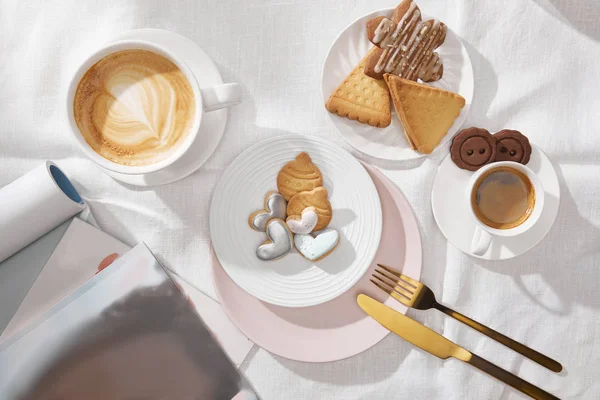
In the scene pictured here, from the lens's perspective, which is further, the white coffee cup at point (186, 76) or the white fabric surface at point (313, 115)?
the white fabric surface at point (313, 115)

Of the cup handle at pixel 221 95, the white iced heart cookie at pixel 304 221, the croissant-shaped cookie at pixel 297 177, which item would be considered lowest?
the white iced heart cookie at pixel 304 221

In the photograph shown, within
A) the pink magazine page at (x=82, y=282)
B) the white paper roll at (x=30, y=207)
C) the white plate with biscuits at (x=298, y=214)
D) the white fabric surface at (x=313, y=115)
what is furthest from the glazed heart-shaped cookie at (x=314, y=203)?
the white paper roll at (x=30, y=207)

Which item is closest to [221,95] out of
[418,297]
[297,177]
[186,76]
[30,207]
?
[186,76]

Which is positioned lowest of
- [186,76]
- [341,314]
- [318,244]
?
[341,314]

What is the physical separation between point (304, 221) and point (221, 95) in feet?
0.75

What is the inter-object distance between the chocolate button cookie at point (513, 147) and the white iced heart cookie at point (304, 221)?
31 cm

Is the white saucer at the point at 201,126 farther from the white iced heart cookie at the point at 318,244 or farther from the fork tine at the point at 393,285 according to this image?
the fork tine at the point at 393,285

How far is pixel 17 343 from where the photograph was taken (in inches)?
32.1

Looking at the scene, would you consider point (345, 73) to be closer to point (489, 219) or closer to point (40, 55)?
point (489, 219)

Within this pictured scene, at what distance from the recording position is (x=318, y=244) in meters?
0.80

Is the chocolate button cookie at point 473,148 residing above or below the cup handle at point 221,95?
below

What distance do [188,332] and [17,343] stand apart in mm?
269

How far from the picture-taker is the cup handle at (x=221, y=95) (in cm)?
71

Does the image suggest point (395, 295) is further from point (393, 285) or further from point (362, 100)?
point (362, 100)
